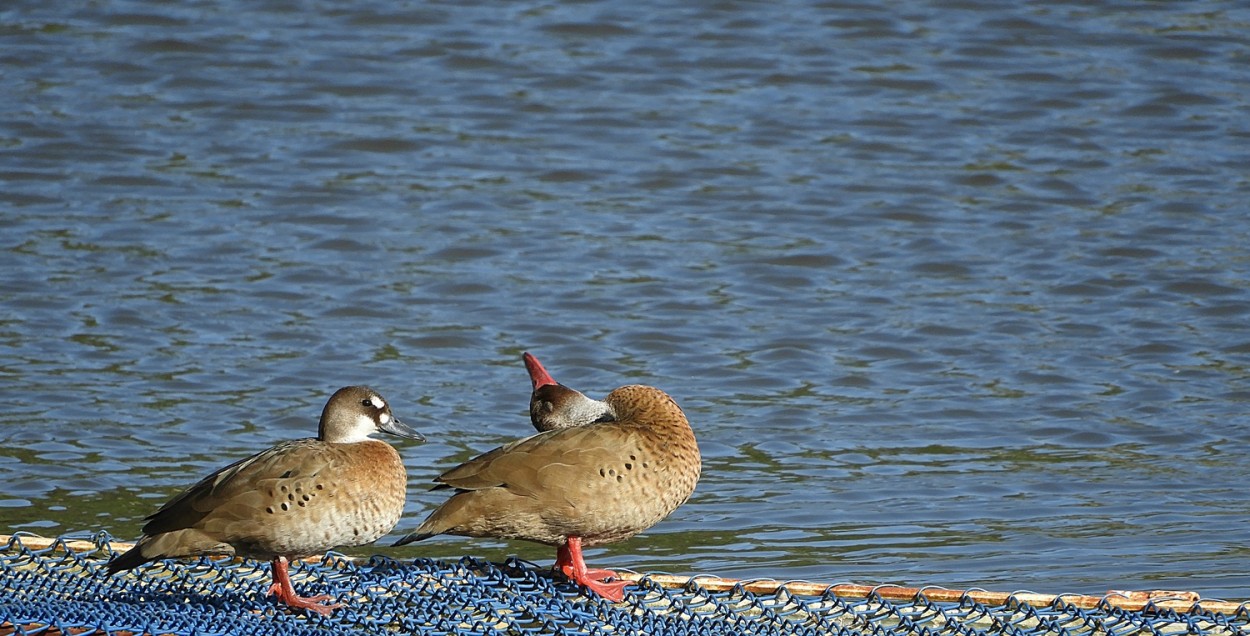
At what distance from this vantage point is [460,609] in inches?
207

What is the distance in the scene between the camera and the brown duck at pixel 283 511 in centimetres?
513

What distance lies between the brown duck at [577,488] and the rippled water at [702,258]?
1.47 meters

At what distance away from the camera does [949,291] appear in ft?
37.1

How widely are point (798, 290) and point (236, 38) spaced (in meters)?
6.75

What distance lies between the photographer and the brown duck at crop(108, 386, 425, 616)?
5.13 metres

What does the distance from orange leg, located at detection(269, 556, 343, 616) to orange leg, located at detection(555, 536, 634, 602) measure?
808 millimetres

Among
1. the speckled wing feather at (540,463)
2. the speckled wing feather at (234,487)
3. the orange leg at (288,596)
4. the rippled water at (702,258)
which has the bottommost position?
the rippled water at (702,258)

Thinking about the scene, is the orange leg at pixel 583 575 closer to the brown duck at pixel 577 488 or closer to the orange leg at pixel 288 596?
the brown duck at pixel 577 488

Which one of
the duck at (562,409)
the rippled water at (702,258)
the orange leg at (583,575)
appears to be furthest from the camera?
the rippled water at (702,258)

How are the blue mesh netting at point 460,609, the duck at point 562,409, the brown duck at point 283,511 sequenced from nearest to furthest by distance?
the blue mesh netting at point 460,609 → the brown duck at point 283,511 → the duck at point 562,409

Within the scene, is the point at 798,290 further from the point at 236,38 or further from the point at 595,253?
the point at 236,38

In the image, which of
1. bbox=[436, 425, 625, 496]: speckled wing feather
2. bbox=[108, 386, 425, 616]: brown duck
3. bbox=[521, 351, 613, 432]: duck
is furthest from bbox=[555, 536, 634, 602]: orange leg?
bbox=[108, 386, 425, 616]: brown duck

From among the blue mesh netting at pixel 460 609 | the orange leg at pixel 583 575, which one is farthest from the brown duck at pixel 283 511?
the orange leg at pixel 583 575

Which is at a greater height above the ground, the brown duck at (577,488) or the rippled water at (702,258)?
the brown duck at (577,488)
